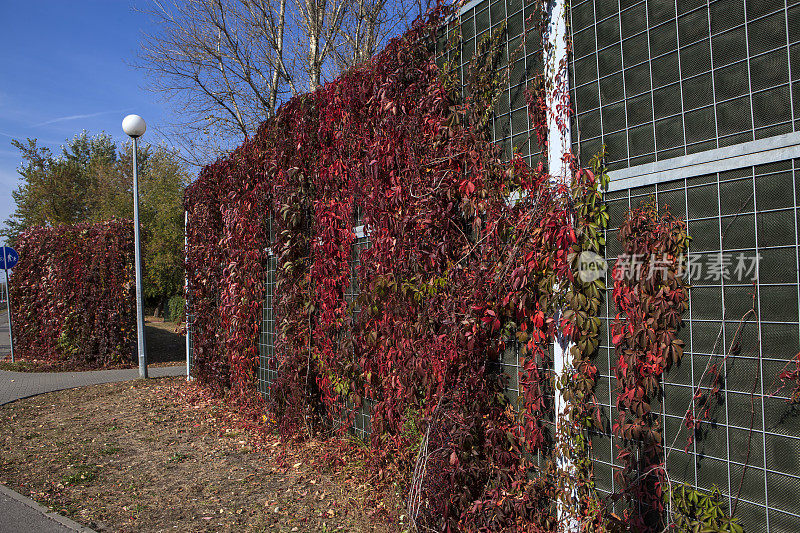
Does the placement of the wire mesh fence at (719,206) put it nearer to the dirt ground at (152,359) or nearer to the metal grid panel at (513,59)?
the metal grid panel at (513,59)

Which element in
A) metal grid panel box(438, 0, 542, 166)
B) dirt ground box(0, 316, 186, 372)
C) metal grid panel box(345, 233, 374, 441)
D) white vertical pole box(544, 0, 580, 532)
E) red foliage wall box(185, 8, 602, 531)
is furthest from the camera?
dirt ground box(0, 316, 186, 372)

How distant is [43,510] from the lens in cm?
398

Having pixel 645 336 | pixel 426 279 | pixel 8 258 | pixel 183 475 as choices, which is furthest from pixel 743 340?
pixel 8 258

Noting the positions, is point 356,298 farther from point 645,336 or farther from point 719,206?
point 719,206

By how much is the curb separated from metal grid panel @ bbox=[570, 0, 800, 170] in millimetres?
4104

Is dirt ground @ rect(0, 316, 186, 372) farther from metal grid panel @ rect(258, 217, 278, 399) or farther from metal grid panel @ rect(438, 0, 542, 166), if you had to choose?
metal grid panel @ rect(438, 0, 542, 166)

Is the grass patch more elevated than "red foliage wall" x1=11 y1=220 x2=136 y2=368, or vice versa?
"red foliage wall" x1=11 y1=220 x2=136 y2=368

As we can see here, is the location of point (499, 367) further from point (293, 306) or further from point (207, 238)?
point (207, 238)

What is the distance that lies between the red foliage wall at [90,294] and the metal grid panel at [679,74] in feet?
35.7

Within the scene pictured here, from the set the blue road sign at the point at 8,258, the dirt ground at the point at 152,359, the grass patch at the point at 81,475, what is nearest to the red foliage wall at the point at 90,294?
the dirt ground at the point at 152,359

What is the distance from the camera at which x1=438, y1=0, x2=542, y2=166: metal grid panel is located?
2945 millimetres

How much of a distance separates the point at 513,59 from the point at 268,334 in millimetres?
4099

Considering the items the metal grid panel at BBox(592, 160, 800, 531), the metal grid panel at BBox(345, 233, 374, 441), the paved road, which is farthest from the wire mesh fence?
the paved road

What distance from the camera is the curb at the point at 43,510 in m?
3.67
